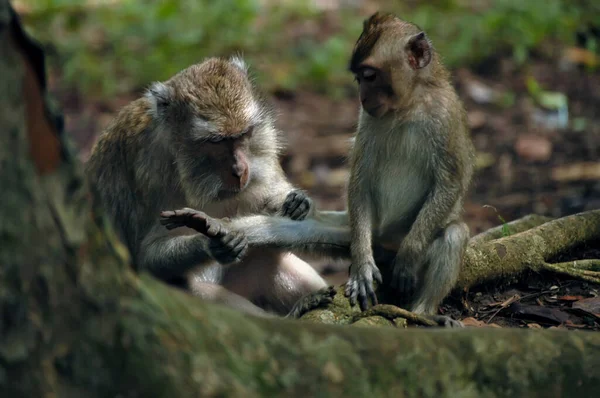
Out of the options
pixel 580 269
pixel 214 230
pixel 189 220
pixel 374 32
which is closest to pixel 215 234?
pixel 214 230

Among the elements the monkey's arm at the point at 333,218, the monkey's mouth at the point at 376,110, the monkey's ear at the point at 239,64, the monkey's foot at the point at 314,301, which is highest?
the monkey's ear at the point at 239,64

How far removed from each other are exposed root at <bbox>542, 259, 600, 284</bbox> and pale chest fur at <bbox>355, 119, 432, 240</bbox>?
1009 millimetres

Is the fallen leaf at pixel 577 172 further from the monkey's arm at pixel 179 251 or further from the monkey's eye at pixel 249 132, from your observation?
the monkey's arm at pixel 179 251

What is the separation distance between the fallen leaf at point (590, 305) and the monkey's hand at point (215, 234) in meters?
2.13

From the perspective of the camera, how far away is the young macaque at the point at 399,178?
5.80 metres

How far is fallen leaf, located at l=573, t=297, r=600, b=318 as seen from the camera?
538 centimetres

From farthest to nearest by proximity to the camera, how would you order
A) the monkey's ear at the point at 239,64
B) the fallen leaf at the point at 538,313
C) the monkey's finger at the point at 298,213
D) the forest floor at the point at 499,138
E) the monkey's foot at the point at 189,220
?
1. the forest floor at the point at 499,138
2. the monkey's ear at the point at 239,64
3. the monkey's finger at the point at 298,213
4. the fallen leaf at the point at 538,313
5. the monkey's foot at the point at 189,220

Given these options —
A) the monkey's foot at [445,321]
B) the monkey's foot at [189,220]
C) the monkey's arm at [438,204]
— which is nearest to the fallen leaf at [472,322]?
the monkey's foot at [445,321]

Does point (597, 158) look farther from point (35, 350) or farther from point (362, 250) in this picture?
point (35, 350)

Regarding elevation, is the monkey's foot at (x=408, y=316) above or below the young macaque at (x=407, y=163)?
below

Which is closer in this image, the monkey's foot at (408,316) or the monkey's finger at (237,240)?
the monkey's foot at (408,316)

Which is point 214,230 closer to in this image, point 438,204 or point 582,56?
point 438,204

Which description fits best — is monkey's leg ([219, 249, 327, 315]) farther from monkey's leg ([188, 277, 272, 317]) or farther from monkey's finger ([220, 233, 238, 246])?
monkey's finger ([220, 233, 238, 246])

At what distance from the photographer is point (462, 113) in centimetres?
619
